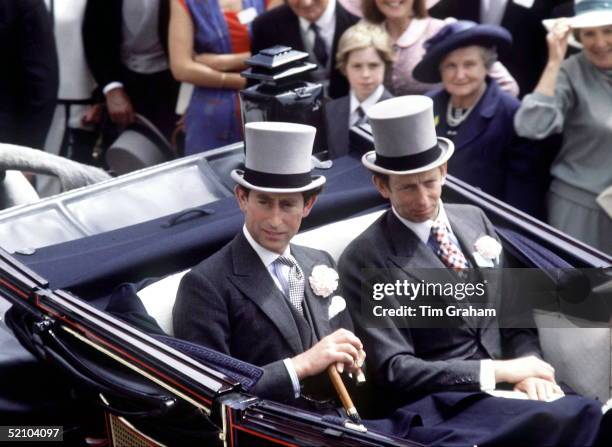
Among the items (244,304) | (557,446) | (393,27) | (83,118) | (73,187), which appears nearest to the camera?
(557,446)

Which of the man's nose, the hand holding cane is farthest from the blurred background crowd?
the hand holding cane

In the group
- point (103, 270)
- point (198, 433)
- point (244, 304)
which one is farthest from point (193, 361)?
point (103, 270)

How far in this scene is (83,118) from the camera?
5.71 m

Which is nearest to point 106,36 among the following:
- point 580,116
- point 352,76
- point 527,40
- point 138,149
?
point 138,149

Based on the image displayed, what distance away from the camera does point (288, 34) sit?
207 inches

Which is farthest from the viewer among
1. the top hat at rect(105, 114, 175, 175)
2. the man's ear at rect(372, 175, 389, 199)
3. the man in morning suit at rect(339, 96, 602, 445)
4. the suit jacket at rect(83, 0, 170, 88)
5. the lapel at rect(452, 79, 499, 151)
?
the suit jacket at rect(83, 0, 170, 88)

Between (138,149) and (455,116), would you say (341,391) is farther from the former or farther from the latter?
(138,149)

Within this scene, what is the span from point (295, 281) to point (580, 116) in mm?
1670

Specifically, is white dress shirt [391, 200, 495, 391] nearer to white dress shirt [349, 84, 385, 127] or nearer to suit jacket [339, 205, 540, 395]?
suit jacket [339, 205, 540, 395]

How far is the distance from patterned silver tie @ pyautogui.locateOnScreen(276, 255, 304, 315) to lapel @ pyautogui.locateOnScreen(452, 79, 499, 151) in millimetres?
1422

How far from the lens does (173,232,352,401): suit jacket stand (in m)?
3.38

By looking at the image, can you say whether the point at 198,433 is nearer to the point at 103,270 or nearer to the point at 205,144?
the point at 103,270

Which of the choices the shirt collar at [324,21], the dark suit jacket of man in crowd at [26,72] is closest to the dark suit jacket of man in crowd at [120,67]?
the dark suit jacket of man in crowd at [26,72]

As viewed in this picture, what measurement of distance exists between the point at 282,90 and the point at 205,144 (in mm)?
1036
